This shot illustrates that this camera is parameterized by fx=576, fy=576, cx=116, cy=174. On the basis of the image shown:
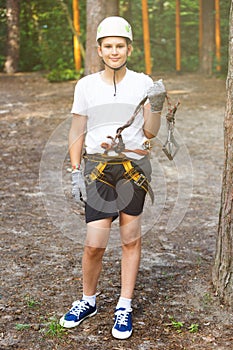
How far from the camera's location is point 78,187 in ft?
11.2

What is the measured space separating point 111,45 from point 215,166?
500 cm

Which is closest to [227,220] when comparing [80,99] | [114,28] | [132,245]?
[132,245]

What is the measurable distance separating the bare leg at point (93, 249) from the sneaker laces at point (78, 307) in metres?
0.07

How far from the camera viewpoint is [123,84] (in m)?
3.28

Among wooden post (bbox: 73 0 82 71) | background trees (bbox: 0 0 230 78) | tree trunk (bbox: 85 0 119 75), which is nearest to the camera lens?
tree trunk (bbox: 85 0 119 75)

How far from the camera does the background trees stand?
17.8 metres

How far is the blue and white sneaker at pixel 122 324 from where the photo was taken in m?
3.38

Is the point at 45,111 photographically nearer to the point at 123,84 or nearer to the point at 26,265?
the point at 26,265

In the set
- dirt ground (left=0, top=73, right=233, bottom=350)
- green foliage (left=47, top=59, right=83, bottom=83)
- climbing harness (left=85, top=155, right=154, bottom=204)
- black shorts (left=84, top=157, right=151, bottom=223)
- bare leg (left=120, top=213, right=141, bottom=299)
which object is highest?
climbing harness (left=85, top=155, right=154, bottom=204)

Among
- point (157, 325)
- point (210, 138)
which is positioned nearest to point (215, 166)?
point (210, 138)

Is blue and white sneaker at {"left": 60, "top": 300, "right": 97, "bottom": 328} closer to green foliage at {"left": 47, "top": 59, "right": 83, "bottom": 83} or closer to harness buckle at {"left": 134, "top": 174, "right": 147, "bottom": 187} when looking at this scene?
harness buckle at {"left": 134, "top": 174, "right": 147, "bottom": 187}

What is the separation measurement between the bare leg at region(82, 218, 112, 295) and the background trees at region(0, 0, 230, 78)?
13.1 meters

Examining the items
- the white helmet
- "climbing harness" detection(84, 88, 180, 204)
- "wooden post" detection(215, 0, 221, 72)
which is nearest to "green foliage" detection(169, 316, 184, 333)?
"climbing harness" detection(84, 88, 180, 204)

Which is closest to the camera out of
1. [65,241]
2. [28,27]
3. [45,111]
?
[65,241]
